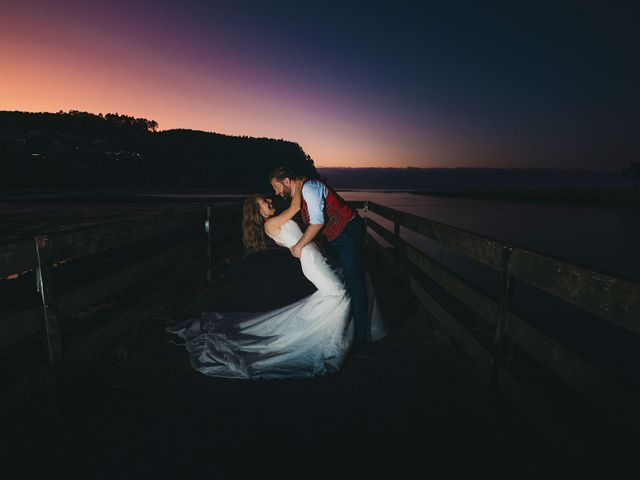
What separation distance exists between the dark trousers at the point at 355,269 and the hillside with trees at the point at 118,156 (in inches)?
3933

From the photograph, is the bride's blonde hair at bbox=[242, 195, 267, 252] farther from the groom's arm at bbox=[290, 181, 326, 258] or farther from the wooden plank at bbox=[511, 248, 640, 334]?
the wooden plank at bbox=[511, 248, 640, 334]

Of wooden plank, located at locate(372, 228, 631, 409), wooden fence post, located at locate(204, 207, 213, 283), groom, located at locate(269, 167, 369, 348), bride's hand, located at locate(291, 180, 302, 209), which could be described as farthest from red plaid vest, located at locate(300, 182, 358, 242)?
wooden fence post, located at locate(204, 207, 213, 283)

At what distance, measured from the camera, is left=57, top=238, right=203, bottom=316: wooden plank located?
2.83 meters

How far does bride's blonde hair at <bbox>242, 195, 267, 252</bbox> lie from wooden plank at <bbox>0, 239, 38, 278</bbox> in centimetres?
188

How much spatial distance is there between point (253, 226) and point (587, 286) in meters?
3.01

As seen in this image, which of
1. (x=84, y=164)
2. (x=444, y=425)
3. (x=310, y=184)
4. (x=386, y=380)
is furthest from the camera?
(x=84, y=164)

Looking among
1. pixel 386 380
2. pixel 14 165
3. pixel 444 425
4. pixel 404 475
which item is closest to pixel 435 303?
pixel 386 380

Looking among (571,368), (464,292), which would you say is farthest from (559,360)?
(464,292)

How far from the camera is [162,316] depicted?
4934mm

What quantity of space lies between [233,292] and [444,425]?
433cm

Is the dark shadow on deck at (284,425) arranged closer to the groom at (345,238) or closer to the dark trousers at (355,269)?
the dark trousers at (355,269)

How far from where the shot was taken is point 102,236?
324cm

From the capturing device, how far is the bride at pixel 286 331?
3.47m

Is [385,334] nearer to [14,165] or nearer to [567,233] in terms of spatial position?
[567,233]
